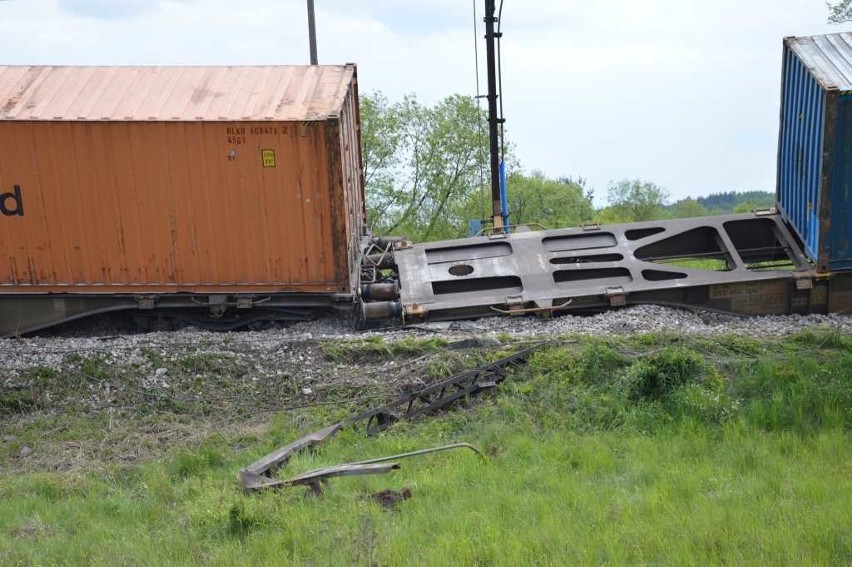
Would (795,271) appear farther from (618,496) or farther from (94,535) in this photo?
(94,535)

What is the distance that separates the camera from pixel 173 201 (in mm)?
12664

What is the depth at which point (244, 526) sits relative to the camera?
6270 mm

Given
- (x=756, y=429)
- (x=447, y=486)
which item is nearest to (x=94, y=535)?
(x=447, y=486)

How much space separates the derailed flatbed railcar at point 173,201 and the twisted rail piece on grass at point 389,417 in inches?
155

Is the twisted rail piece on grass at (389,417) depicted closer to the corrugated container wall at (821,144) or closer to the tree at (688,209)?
the corrugated container wall at (821,144)

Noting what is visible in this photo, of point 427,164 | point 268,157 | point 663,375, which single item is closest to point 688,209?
point 427,164

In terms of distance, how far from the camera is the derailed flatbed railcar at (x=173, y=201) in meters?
12.4

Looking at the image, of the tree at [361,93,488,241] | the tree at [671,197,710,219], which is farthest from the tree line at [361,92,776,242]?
the tree at [671,197,710,219]

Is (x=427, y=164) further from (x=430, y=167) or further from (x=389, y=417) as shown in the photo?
(x=389, y=417)

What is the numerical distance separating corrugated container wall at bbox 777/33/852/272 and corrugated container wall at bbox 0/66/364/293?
677 centimetres

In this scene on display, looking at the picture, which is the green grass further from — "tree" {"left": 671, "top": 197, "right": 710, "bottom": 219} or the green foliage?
"tree" {"left": 671, "top": 197, "right": 710, "bottom": 219}

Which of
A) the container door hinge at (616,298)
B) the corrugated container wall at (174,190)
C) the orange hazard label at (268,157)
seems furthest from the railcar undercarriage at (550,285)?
the orange hazard label at (268,157)

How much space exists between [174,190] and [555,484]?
823 cm

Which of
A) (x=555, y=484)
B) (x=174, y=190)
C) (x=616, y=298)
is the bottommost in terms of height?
(x=555, y=484)
